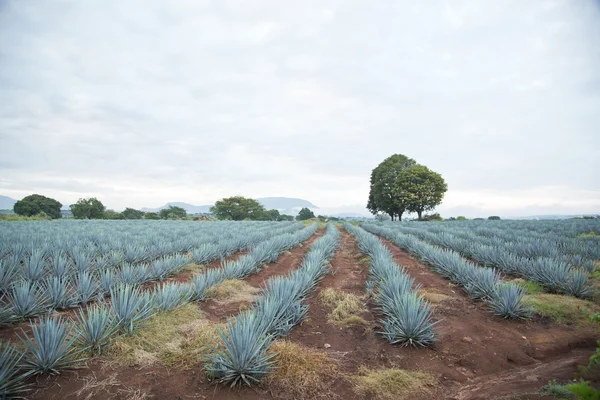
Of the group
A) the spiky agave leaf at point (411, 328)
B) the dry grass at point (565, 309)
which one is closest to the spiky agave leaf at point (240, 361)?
the spiky agave leaf at point (411, 328)

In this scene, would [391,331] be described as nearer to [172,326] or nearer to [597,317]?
[597,317]

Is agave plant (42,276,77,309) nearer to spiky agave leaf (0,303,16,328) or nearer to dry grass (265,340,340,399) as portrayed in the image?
spiky agave leaf (0,303,16,328)

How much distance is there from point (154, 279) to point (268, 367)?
435cm

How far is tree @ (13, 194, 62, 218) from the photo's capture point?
166 ft

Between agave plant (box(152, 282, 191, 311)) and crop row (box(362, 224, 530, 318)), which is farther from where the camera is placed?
crop row (box(362, 224, 530, 318))

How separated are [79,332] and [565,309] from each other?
6243 mm

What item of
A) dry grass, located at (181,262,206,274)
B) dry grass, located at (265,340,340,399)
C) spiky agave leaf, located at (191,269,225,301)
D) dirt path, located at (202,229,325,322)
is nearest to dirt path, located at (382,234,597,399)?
dry grass, located at (265,340,340,399)

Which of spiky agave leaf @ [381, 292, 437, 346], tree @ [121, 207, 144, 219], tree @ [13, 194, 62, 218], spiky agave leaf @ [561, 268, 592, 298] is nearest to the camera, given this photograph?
spiky agave leaf @ [381, 292, 437, 346]

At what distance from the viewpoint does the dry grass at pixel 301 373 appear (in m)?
2.36

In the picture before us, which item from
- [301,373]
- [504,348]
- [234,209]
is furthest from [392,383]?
[234,209]

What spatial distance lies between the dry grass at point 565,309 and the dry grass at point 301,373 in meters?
3.38

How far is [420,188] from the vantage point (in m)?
34.8

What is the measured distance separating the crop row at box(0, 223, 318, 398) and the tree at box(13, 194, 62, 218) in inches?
2537

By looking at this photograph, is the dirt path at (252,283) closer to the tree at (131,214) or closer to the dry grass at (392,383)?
the dry grass at (392,383)
